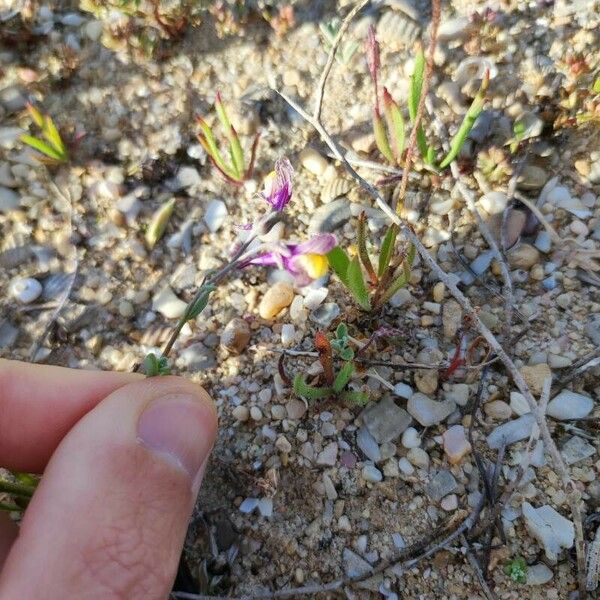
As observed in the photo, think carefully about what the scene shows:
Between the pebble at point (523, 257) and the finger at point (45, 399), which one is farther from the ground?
the pebble at point (523, 257)

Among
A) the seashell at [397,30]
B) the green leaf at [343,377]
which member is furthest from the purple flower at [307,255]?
the seashell at [397,30]

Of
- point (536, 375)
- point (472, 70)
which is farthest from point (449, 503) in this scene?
point (472, 70)

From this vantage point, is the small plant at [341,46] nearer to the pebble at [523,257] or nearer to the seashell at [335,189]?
the seashell at [335,189]

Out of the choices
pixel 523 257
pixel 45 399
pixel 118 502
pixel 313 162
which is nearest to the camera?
pixel 118 502

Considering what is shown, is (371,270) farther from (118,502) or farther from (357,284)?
(118,502)

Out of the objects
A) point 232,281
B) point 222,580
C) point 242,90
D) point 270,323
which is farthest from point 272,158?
point 222,580

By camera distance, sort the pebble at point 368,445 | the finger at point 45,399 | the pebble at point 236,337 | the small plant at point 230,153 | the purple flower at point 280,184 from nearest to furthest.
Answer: the purple flower at point 280,184
the finger at point 45,399
the pebble at point 368,445
the pebble at point 236,337
the small plant at point 230,153

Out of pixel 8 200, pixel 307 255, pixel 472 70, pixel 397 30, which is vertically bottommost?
pixel 8 200
